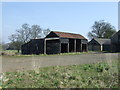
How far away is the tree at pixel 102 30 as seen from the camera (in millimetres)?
72062

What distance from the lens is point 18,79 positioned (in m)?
6.93

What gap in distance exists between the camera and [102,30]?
74.8 m

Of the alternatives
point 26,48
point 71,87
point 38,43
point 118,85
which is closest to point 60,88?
point 71,87

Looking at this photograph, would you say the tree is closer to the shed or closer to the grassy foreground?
the shed

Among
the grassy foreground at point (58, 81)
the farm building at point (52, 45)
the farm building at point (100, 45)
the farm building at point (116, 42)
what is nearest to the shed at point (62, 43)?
the farm building at point (52, 45)

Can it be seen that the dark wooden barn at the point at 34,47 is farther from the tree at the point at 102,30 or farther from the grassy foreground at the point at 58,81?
the tree at the point at 102,30

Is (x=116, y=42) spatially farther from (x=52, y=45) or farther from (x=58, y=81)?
(x=58, y=81)

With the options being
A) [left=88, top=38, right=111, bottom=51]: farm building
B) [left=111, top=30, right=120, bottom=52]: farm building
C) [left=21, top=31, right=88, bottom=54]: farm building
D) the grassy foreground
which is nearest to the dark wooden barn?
[left=21, top=31, right=88, bottom=54]: farm building

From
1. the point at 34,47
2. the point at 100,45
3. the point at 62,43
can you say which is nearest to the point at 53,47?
the point at 62,43

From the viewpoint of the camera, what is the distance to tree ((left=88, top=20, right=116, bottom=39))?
7206 centimetres

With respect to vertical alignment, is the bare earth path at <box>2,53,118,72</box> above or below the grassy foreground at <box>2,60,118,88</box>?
above

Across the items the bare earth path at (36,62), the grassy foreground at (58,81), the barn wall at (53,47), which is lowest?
the grassy foreground at (58,81)

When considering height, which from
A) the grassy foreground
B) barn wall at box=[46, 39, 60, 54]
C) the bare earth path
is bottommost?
the grassy foreground

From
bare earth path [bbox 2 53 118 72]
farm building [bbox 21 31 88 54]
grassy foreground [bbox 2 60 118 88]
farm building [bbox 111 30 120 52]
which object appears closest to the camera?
grassy foreground [bbox 2 60 118 88]
